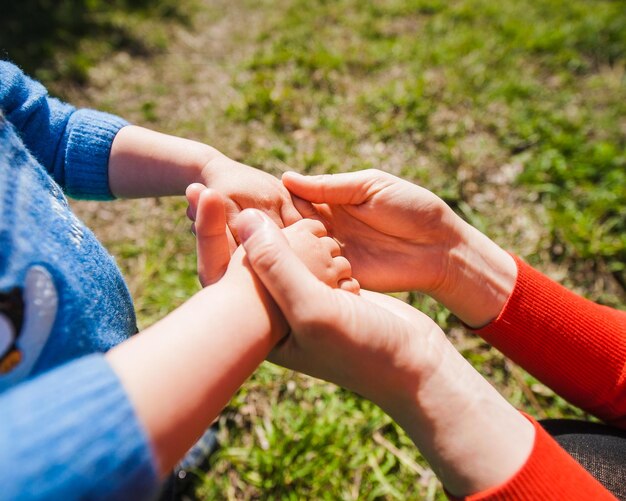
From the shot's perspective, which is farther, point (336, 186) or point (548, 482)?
point (336, 186)

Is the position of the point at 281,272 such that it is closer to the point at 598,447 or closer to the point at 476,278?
the point at 476,278

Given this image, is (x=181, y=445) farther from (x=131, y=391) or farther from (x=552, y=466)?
(x=552, y=466)

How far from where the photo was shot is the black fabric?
1.17m

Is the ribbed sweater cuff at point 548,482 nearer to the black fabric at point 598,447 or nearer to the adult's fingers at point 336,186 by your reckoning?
the black fabric at point 598,447

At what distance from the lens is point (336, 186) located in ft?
5.13

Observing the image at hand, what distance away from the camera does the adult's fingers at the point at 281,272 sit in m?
1.11

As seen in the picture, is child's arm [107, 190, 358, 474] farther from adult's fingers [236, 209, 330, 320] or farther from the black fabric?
the black fabric

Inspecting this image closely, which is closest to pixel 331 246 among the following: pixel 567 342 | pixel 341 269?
pixel 341 269

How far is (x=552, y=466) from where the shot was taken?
108cm

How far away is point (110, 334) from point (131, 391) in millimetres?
304

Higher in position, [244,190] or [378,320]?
[244,190]

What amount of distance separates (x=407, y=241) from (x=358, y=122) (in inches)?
53.7

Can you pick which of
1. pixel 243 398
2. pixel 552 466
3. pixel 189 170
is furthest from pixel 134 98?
pixel 552 466

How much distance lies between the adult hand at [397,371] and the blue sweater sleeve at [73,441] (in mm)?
460
